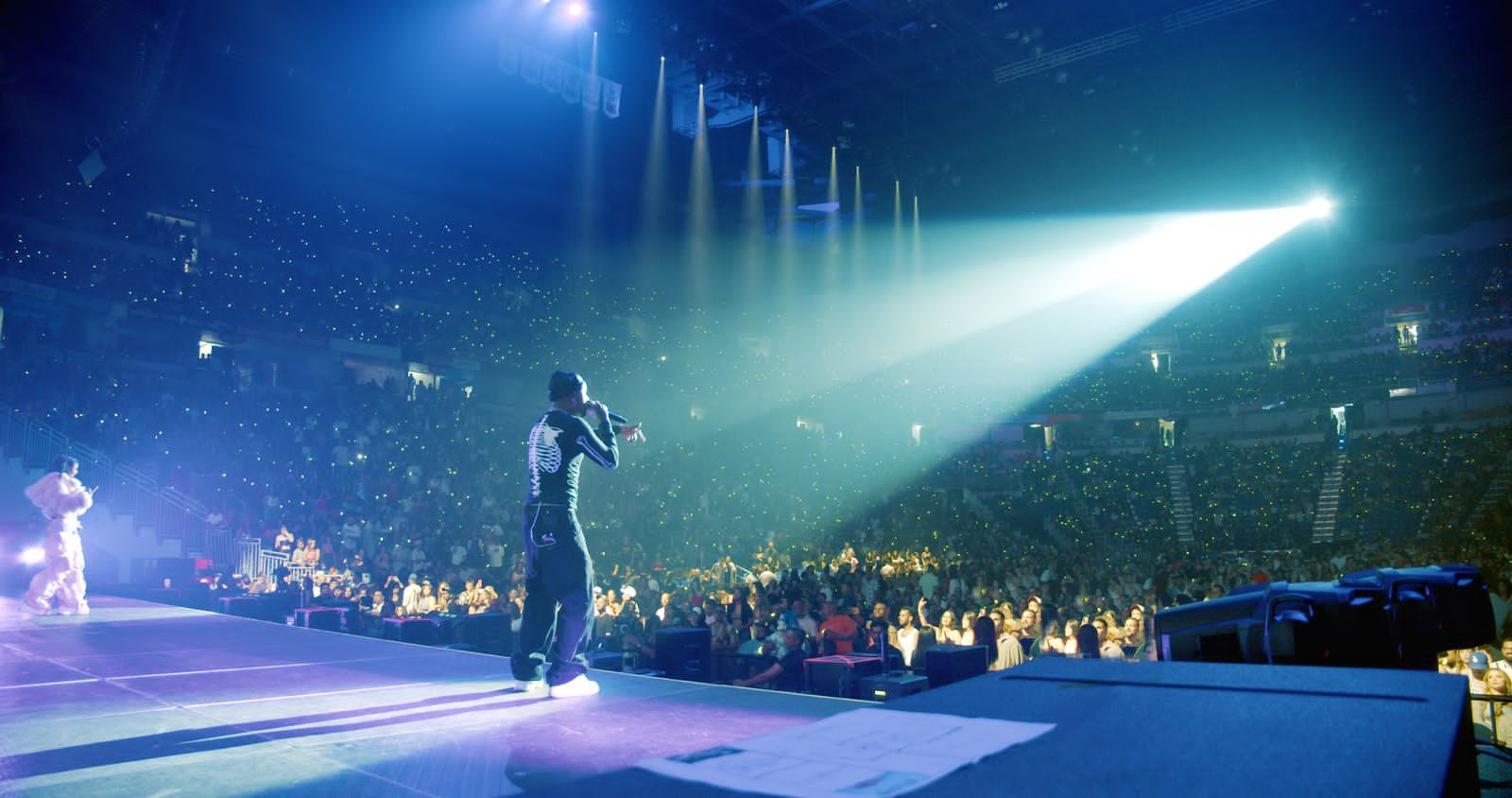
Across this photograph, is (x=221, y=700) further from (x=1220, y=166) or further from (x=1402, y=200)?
(x=1402, y=200)

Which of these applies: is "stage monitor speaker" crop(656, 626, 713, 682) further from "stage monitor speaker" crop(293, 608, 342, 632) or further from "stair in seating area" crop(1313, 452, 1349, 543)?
"stair in seating area" crop(1313, 452, 1349, 543)

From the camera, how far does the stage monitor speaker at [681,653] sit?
17.3 ft

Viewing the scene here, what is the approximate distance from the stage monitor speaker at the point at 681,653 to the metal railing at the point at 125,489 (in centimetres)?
1006

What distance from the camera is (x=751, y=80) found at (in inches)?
593

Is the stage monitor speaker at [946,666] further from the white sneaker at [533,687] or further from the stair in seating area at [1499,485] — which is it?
the stair in seating area at [1499,485]

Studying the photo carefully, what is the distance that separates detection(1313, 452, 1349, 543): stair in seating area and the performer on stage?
19136mm

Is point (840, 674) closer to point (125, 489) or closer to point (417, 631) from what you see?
point (417, 631)

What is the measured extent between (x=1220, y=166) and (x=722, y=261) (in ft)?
39.0

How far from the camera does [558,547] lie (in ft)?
12.5

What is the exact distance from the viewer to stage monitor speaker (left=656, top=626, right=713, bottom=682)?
526 centimetres

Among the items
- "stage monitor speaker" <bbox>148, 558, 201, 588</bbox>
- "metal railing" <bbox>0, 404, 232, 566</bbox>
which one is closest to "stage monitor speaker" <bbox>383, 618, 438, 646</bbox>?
"stage monitor speaker" <bbox>148, 558, 201, 588</bbox>

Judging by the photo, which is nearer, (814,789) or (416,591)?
(814,789)

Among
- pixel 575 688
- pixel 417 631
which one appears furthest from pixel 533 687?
pixel 417 631

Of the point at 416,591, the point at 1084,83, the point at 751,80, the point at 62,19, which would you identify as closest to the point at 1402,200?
the point at 1084,83
